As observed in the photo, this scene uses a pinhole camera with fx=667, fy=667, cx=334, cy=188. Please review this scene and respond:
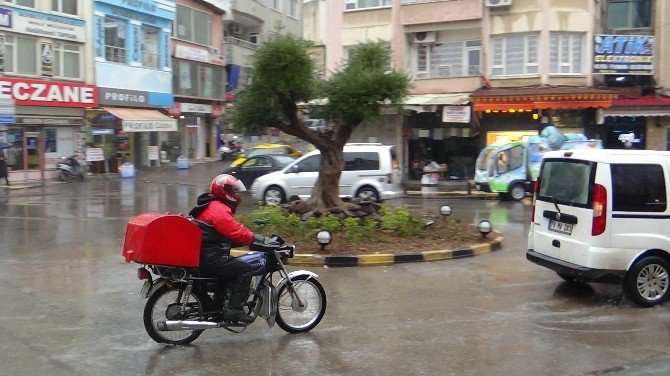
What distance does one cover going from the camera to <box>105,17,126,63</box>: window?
112 feet

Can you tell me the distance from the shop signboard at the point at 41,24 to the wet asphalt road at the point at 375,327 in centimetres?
2011

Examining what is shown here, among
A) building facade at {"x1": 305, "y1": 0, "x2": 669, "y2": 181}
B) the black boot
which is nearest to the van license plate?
the black boot

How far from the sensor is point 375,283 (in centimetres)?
948

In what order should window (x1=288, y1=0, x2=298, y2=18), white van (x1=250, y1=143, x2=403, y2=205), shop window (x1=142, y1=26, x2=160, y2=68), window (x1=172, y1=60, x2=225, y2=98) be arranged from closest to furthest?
white van (x1=250, y1=143, x2=403, y2=205)
shop window (x1=142, y1=26, x2=160, y2=68)
window (x1=172, y1=60, x2=225, y2=98)
window (x1=288, y1=0, x2=298, y2=18)

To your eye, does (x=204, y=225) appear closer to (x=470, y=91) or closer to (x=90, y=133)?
(x=470, y=91)

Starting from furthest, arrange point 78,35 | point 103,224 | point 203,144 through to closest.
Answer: point 203,144 < point 78,35 < point 103,224

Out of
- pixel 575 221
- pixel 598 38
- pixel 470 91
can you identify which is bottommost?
pixel 575 221

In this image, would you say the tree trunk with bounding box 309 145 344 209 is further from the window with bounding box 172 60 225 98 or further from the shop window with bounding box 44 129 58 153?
the window with bounding box 172 60 225 98

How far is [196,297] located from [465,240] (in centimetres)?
691

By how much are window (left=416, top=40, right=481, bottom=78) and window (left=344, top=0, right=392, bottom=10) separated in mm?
2664

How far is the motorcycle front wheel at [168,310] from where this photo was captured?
21.1ft

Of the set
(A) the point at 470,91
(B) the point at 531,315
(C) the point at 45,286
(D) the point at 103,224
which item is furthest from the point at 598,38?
(C) the point at 45,286

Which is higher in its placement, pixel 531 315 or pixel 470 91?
pixel 470 91

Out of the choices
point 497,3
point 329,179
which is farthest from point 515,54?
point 329,179
